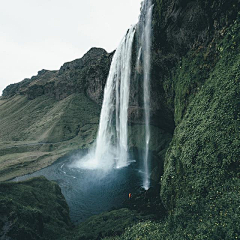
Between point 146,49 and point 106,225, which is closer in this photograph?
point 106,225

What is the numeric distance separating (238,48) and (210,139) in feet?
24.6

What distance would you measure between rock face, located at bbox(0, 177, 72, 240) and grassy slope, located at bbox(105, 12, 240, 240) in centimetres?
618

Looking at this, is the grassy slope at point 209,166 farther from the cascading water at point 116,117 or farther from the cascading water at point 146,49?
the cascading water at point 116,117

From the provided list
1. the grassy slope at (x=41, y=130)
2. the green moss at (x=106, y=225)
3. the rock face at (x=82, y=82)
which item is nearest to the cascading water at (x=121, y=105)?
the green moss at (x=106, y=225)

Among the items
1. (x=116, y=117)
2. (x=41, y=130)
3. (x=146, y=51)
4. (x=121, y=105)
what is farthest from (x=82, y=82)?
(x=146, y=51)

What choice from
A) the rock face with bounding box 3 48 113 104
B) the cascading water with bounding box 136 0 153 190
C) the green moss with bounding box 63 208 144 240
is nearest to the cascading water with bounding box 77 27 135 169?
the cascading water with bounding box 136 0 153 190

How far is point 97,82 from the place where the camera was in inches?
2657

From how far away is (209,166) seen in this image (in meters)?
11.8

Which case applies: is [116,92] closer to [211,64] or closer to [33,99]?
[211,64]

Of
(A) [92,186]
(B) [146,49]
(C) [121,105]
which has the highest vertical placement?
(B) [146,49]

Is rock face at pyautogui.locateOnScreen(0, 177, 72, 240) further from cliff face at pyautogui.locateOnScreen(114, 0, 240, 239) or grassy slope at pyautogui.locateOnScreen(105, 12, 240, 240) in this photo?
grassy slope at pyautogui.locateOnScreen(105, 12, 240, 240)

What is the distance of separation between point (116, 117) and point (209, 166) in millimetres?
29534

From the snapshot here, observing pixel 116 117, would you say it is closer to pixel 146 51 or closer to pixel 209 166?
pixel 146 51

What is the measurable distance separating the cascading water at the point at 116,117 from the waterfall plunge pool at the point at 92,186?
12.2 feet
